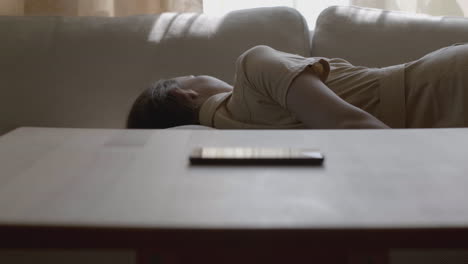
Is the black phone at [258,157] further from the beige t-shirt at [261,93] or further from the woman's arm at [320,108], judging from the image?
the beige t-shirt at [261,93]

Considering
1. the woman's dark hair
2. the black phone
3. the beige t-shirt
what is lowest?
the woman's dark hair

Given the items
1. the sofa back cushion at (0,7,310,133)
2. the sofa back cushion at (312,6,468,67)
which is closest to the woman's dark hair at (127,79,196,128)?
the sofa back cushion at (0,7,310,133)

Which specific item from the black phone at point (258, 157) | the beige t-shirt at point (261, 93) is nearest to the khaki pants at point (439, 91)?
the beige t-shirt at point (261, 93)

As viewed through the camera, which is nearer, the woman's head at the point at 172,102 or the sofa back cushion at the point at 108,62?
the woman's head at the point at 172,102

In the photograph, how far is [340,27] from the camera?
205 cm

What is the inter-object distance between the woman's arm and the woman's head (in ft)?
1.20

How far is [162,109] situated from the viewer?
1692mm

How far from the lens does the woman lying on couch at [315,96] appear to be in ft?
4.49

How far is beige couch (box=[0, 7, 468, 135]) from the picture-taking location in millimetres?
1998

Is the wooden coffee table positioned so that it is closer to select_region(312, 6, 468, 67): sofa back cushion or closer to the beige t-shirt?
the beige t-shirt

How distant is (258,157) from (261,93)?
2.22 ft

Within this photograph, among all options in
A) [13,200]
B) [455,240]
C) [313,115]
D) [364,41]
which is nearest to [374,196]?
[455,240]

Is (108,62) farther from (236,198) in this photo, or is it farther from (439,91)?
(236,198)

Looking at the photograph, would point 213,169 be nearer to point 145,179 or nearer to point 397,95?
point 145,179
